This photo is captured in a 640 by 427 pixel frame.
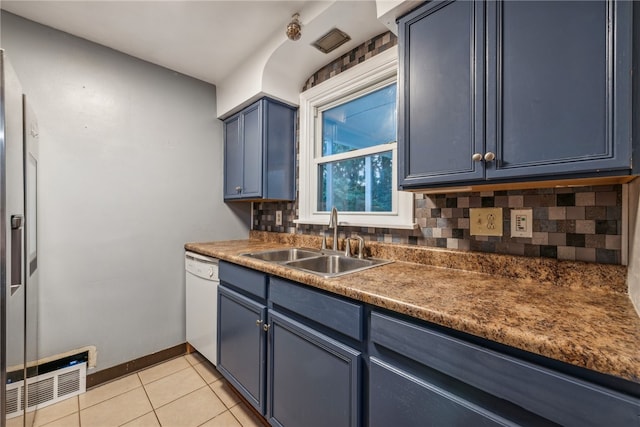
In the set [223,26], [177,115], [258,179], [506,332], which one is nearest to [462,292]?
[506,332]

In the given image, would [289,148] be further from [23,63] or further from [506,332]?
[506,332]

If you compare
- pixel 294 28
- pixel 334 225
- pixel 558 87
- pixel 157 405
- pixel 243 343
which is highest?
pixel 294 28

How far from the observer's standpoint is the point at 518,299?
0.84 meters

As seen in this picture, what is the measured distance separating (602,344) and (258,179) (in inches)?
75.9

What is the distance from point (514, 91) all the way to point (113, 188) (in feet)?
7.73

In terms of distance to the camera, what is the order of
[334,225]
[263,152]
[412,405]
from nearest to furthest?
[412,405] < [334,225] < [263,152]

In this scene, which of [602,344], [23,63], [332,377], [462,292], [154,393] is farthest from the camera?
[154,393]

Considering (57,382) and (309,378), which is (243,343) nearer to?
(309,378)

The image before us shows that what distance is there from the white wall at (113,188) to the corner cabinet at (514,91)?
6.00 feet

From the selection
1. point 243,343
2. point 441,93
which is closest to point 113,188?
point 243,343

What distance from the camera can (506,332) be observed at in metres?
0.63

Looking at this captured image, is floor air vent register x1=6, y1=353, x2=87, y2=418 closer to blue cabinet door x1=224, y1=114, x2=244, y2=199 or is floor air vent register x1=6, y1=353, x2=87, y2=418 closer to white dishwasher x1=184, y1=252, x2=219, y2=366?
white dishwasher x1=184, y1=252, x2=219, y2=366

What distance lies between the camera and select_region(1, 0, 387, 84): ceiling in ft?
4.90

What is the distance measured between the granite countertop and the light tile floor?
929mm
